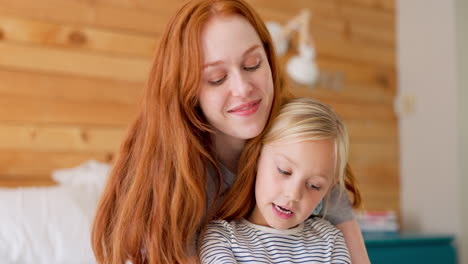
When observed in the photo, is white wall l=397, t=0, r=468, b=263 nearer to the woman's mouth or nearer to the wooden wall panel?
the wooden wall panel

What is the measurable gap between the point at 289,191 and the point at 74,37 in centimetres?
148

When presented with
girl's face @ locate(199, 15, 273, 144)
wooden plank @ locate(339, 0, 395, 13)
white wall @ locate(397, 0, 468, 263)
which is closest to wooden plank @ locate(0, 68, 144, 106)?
girl's face @ locate(199, 15, 273, 144)

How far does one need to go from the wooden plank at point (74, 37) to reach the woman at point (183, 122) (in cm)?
121

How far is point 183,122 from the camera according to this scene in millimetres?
1149

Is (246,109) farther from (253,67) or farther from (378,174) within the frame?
(378,174)

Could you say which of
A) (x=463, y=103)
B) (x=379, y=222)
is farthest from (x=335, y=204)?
(x=463, y=103)

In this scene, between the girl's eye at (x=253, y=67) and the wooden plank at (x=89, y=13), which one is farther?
the wooden plank at (x=89, y=13)

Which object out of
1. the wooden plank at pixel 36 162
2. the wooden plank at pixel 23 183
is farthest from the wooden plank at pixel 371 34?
the wooden plank at pixel 23 183

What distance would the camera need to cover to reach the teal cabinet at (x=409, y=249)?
2.44 meters

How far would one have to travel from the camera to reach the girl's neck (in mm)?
1250

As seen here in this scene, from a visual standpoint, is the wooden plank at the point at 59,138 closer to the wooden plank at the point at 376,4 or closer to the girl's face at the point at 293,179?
the girl's face at the point at 293,179

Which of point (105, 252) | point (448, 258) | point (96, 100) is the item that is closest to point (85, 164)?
point (96, 100)

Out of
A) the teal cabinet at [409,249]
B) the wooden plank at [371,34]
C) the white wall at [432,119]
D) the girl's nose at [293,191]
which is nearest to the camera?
the girl's nose at [293,191]

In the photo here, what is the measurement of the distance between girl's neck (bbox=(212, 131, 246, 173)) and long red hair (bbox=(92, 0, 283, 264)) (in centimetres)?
7
